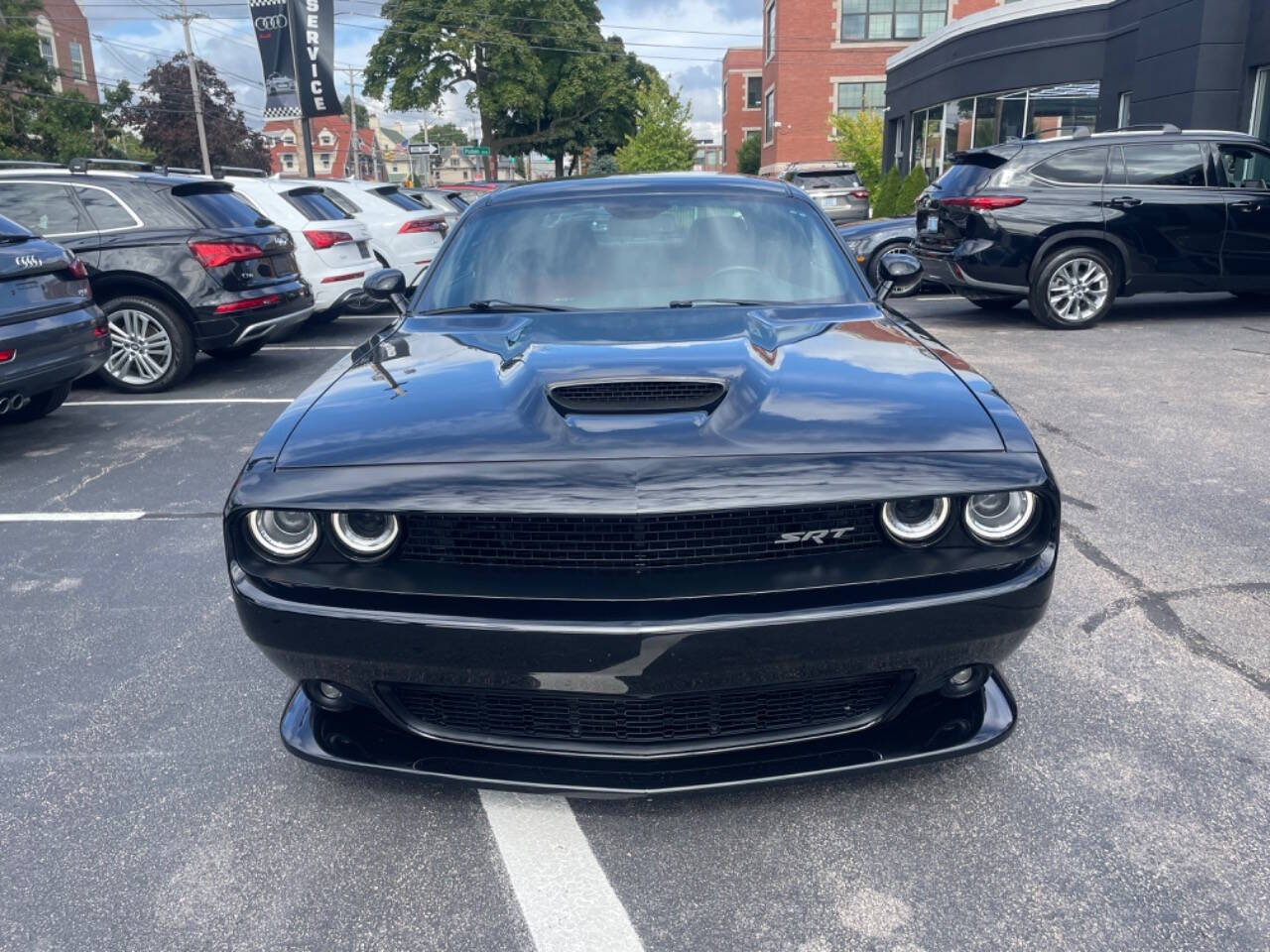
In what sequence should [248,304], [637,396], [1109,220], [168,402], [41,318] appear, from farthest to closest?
1. [1109,220]
2. [248,304]
3. [168,402]
4. [41,318]
5. [637,396]

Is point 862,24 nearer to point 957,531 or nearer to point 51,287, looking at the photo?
point 51,287

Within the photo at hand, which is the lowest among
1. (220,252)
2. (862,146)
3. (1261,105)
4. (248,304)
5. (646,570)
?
(248,304)

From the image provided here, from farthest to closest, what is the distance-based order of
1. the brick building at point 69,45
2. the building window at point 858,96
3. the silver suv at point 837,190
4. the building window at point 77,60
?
the building window at point 77,60, the brick building at point 69,45, the building window at point 858,96, the silver suv at point 837,190

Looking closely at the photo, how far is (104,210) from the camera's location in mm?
8242

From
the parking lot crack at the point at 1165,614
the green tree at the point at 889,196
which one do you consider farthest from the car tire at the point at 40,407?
the green tree at the point at 889,196

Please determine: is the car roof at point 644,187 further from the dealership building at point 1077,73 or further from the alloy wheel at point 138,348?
the dealership building at point 1077,73

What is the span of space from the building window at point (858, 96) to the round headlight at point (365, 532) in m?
49.3

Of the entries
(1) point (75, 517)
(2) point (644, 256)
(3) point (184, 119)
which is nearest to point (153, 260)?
(1) point (75, 517)

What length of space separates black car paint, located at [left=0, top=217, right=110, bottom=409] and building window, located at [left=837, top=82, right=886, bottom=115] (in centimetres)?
4581

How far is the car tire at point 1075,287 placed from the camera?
9.97 m

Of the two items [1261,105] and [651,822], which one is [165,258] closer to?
[651,822]

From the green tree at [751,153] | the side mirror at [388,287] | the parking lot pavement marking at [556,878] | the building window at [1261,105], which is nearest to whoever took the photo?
the parking lot pavement marking at [556,878]

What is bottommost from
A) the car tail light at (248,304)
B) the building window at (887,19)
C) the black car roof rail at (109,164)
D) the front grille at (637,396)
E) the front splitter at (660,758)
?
the front splitter at (660,758)

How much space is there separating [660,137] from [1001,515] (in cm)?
4729
